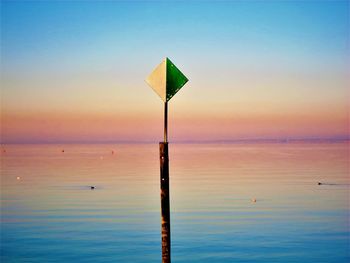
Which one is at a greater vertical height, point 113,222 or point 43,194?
point 43,194

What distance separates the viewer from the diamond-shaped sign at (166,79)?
12484 mm

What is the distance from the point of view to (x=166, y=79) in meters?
12.5

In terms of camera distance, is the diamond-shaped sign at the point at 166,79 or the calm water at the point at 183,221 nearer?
the diamond-shaped sign at the point at 166,79

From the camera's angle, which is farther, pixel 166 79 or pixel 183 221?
pixel 183 221

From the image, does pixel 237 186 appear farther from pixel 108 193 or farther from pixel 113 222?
pixel 113 222

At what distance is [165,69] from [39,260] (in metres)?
10.5

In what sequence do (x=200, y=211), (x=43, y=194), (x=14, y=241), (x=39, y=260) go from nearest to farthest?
(x=39, y=260) < (x=14, y=241) < (x=200, y=211) < (x=43, y=194)

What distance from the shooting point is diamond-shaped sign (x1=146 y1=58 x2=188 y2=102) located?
1248 cm

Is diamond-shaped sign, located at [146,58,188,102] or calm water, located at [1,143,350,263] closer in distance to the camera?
diamond-shaped sign, located at [146,58,188,102]

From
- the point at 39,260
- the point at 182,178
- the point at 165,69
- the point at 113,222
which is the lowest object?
the point at 39,260

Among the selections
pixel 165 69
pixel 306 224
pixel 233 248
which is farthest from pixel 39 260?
pixel 306 224

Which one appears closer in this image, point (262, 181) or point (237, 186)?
point (237, 186)

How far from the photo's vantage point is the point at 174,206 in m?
32.4

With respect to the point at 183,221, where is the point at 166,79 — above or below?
above
